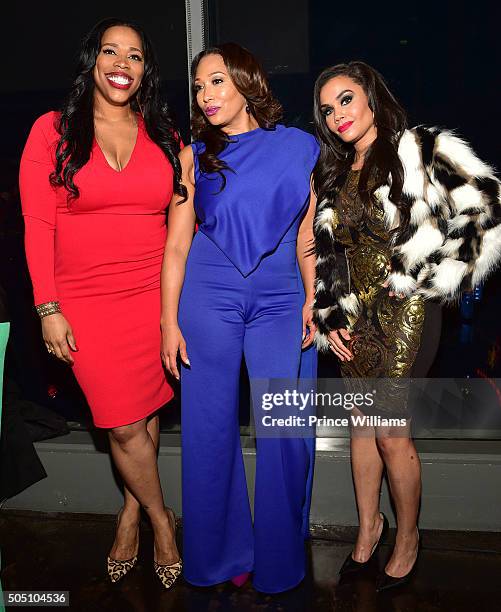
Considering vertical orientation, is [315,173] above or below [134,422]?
above

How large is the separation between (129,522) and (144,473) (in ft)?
0.88

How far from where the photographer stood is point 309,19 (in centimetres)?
269

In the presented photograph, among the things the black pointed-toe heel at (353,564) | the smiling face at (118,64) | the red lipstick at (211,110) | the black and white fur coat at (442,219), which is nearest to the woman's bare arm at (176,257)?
the red lipstick at (211,110)

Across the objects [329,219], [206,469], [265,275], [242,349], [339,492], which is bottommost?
[339,492]

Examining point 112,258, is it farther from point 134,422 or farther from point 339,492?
point 339,492

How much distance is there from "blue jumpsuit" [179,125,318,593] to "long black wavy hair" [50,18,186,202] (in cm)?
20

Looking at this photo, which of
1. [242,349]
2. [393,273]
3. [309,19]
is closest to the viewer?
[393,273]

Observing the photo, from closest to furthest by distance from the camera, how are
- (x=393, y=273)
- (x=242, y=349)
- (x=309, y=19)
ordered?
(x=393, y=273) → (x=242, y=349) → (x=309, y=19)

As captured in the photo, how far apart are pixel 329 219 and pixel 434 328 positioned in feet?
1.60

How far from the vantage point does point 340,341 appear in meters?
2.23

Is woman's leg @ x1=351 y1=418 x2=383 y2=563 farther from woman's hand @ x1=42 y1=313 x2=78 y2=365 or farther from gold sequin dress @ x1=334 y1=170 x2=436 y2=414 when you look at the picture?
woman's hand @ x1=42 y1=313 x2=78 y2=365

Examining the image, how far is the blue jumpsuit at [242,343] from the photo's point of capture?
2109mm

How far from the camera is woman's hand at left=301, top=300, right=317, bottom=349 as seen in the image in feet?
7.51

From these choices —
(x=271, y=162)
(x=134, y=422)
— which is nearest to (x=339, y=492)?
(x=134, y=422)
